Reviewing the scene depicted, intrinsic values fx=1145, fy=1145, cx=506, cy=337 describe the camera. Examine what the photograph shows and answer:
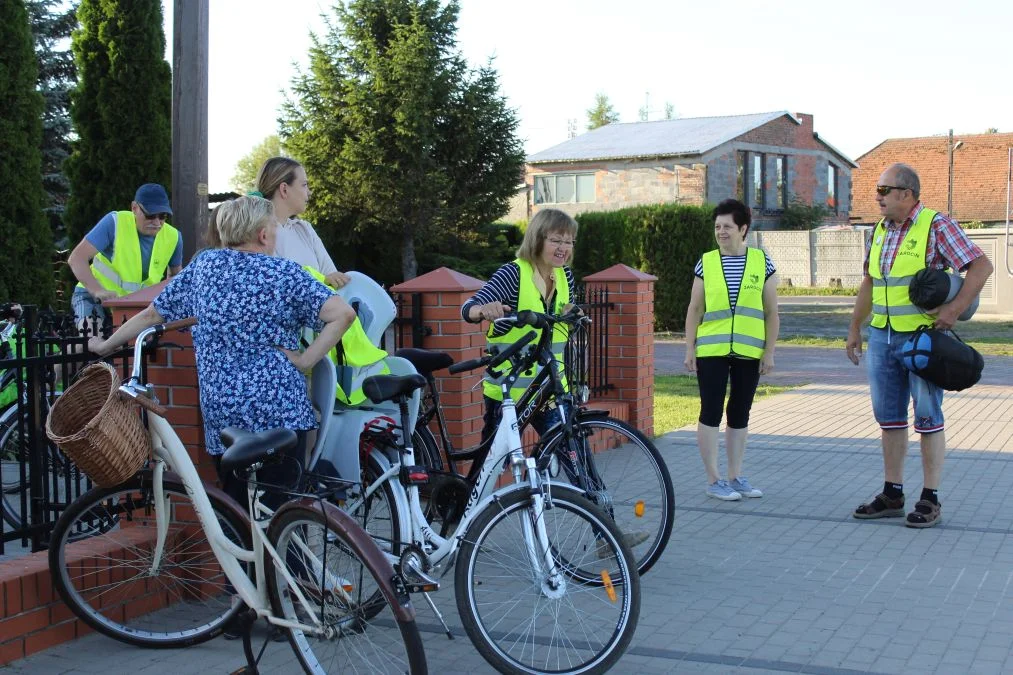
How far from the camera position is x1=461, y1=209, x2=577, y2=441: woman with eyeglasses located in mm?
5672

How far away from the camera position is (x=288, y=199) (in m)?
5.50

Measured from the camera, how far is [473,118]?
35094 mm

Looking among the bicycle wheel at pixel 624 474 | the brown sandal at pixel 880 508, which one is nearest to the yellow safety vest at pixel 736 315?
the brown sandal at pixel 880 508

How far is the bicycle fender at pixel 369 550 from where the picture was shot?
366 cm

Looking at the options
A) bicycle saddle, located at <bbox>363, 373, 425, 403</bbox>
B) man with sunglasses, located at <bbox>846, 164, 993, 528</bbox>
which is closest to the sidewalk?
man with sunglasses, located at <bbox>846, 164, 993, 528</bbox>

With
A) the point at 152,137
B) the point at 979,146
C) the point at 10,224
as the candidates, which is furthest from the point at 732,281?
the point at 979,146

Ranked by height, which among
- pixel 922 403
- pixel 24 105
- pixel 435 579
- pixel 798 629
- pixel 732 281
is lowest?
pixel 798 629

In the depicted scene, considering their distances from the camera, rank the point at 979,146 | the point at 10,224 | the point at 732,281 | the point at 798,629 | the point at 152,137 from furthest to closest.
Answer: the point at 979,146 → the point at 152,137 → the point at 10,224 → the point at 732,281 → the point at 798,629

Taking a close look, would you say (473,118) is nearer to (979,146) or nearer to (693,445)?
(693,445)

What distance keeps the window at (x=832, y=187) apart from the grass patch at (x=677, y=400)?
129 feet

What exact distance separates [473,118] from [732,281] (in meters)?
28.6

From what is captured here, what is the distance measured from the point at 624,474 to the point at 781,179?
46.6 meters

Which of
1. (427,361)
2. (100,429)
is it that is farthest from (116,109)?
(100,429)

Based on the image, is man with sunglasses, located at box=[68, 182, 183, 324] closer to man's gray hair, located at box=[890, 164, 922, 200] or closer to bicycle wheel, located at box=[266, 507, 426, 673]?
bicycle wheel, located at box=[266, 507, 426, 673]
